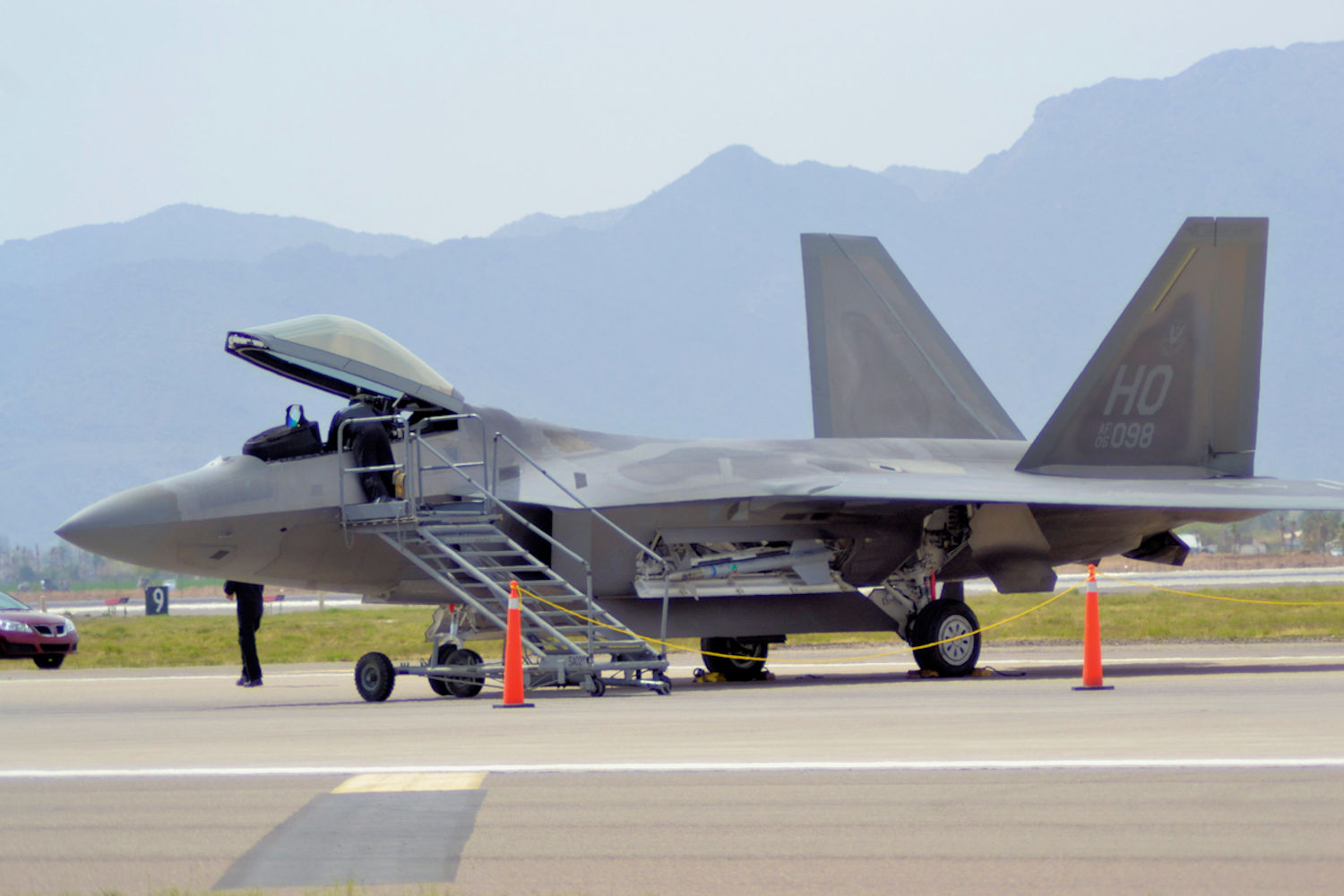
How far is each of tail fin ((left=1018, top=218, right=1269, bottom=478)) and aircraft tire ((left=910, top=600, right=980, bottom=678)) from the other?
2.45 m

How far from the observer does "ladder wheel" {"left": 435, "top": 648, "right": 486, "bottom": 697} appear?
13.4m

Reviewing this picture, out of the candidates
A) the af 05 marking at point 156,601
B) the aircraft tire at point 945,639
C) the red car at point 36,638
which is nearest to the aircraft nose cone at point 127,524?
the aircraft tire at point 945,639

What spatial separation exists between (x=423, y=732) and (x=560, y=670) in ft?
11.8

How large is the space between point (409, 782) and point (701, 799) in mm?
1500

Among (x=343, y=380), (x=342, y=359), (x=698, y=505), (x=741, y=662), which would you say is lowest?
(x=741, y=662)

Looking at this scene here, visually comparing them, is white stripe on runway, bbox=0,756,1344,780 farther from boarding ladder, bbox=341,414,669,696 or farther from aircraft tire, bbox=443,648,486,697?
aircraft tire, bbox=443,648,486,697

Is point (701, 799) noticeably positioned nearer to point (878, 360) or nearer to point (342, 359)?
point (342, 359)

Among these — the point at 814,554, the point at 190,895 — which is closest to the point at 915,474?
the point at 814,554

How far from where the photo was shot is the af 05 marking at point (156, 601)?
57.2m

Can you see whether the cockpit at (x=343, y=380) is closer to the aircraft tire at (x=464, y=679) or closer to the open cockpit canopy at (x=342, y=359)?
the open cockpit canopy at (x=342, y=359)

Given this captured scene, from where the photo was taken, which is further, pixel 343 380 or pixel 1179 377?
pixel 1179 377

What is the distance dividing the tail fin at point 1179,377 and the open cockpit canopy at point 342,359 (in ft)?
23.8

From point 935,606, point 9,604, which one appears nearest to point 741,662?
point 935,606

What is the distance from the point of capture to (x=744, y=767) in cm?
711
